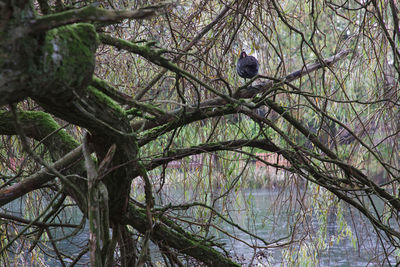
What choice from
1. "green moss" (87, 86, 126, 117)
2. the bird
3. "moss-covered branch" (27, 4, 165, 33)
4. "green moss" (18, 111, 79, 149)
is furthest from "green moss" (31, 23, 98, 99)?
the bird

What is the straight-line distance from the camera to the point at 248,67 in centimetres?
225

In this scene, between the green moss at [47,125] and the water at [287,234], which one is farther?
the water at [287,234]

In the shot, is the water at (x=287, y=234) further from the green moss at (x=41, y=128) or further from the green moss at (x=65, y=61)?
the green moss at (x=65, y=61)

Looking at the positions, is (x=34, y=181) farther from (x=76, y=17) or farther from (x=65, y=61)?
(x=76, y=17)

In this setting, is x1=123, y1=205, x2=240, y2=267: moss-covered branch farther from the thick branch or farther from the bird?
the bird

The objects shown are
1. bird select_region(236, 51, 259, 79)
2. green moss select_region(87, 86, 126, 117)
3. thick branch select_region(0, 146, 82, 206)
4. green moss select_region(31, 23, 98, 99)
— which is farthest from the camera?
bird select_region(236, 51, 259, 79)

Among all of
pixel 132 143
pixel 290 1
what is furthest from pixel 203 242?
pixel 290 1

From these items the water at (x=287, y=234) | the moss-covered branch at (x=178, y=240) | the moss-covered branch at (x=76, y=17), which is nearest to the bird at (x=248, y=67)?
the water at (x=287, y=234)

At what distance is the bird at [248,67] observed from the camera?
2221 mm

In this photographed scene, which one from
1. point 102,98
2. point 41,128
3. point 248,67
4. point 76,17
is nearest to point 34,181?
point 41,128

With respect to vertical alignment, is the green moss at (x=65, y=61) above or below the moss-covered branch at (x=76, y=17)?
above

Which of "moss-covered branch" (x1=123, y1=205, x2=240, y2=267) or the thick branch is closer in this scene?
the thick branch

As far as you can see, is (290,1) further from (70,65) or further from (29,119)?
(70,65)

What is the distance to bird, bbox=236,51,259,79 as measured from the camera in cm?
222
